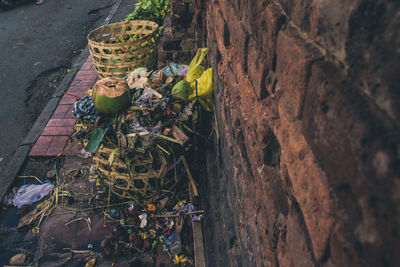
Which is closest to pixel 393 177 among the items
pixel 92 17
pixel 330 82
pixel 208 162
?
pixel 330 82

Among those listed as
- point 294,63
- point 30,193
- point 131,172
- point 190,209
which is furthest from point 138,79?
point 294,63

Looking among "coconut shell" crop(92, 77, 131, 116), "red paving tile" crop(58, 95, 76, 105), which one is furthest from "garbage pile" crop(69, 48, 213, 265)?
"red paving tile" crop(58, 95, 76, 105)

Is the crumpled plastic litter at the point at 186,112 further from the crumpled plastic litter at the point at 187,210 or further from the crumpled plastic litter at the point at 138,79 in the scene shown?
the crumpled plastic litter at the point at 187,210

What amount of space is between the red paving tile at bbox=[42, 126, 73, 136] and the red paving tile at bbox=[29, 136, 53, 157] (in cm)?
9

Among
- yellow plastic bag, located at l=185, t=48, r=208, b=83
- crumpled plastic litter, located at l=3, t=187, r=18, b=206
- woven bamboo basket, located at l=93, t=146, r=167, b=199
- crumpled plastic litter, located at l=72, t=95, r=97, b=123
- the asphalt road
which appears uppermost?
yellow plastic bag, located at l=185, t=48, r=208, b=83

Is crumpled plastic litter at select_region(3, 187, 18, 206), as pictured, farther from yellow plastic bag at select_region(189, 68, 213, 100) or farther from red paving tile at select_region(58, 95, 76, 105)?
yellow plastic bag at select_region(189, 68, 213, 100)

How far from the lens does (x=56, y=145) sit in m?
3.26

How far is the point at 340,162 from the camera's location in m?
0.38

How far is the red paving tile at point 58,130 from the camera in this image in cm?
341

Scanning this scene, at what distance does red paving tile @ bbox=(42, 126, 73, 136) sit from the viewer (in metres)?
3.41

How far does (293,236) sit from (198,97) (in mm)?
1746

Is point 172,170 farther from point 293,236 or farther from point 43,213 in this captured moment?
point 293,236

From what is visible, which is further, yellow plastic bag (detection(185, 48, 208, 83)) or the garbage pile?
yellow plastic bag (detection(185, 48, 208, 83))

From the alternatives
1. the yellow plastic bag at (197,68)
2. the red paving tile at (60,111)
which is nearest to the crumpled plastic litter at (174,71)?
the yellow plastic bag at (197,68)
